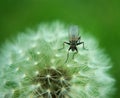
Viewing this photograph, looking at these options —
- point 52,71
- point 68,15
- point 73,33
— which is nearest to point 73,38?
point 73,33

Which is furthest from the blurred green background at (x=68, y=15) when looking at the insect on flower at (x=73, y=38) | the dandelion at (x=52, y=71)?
the insect on flower at (x=73, y=38)

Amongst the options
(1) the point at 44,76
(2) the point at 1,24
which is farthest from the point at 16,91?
(2) the point at 1,24

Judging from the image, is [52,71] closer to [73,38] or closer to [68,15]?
[73,38]

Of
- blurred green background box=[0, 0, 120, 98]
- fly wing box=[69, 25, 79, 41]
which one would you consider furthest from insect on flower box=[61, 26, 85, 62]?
blurred green background box=[0, 0, 120, 98]

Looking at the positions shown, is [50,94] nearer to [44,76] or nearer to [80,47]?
[44,76]

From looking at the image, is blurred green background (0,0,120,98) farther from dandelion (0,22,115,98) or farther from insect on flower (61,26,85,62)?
insect on flower (61,26,85,62)
